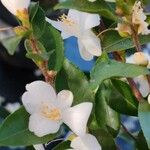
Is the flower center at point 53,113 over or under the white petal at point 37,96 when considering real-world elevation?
under

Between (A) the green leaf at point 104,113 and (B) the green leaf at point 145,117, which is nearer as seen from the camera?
(B) the green leaf at point 145,117

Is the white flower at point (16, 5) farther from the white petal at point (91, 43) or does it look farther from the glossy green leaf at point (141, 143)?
the glossy green leaf at point (141, 143)

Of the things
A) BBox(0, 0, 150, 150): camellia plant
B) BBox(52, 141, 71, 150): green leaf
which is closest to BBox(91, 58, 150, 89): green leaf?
BBox(0, 0, 150, 150): camellia plant

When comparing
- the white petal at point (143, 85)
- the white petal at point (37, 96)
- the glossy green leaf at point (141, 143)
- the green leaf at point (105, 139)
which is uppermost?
the white petal at point (37, 96)

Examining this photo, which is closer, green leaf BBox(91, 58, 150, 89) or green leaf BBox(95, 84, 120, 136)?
green leaf BBox(91, 58, 150, 89)

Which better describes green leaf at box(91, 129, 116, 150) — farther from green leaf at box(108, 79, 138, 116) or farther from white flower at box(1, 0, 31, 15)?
white flower at box(1, 0, 31, 15)

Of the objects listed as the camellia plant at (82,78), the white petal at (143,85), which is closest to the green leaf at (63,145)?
the camellia plant at (82,78)

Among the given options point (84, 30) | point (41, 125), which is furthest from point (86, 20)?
point (41, 125)
